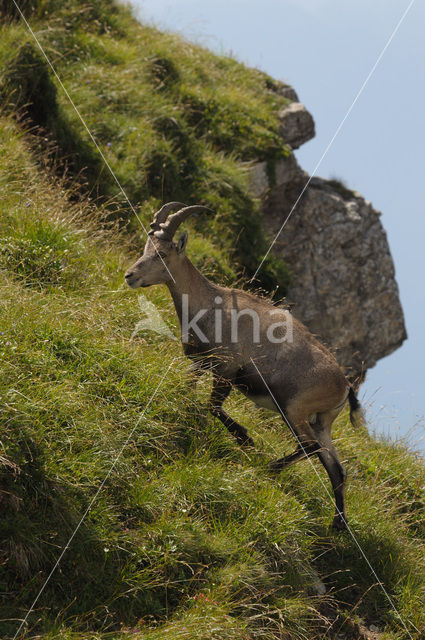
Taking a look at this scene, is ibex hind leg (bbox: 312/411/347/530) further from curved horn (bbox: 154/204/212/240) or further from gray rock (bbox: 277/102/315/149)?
gray rock (bbox: 277/102/315/149)

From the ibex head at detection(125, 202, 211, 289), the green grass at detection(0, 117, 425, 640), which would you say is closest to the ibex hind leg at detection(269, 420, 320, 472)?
the green grass at detection(0, 117, 425, 640)

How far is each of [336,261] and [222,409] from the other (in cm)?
1228

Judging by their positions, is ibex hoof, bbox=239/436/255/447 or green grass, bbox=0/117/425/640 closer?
green grass, bbox=0/117/425/640

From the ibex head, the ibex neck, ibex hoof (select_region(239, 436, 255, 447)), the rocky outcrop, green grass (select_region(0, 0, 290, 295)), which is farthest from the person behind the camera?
the rocky outcrop

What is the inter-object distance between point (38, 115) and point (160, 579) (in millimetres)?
9874

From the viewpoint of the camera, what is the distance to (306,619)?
272 inches

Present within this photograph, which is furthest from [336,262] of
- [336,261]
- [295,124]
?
[295,124]

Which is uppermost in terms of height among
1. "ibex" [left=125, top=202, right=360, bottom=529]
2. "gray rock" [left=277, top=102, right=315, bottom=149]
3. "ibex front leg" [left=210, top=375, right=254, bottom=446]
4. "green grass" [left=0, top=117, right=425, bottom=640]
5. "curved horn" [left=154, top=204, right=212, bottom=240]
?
"gray rock" [left=277, top=102, right=315, bottom=149]

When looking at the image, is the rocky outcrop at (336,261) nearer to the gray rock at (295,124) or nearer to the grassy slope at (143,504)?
the gray rock at (295,124)

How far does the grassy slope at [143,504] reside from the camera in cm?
602

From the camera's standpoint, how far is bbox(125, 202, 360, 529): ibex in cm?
791

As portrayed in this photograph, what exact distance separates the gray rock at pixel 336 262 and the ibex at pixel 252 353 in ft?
33.0

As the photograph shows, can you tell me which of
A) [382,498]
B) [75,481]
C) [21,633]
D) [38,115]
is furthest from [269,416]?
[38,115]

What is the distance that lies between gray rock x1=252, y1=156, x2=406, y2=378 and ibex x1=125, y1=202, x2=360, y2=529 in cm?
1006
